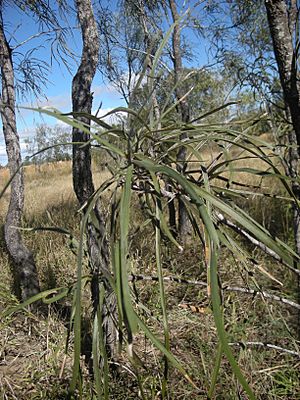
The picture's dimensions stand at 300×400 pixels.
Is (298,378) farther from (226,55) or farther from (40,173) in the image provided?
(40,173)

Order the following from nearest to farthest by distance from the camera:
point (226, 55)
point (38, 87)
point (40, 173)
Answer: point (38, 87) < point (226, 55) < point (40, 173)

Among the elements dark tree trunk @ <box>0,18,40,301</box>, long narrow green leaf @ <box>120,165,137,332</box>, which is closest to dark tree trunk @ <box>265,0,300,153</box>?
long narrow green leaf @ <box>120,165,137,332</box>

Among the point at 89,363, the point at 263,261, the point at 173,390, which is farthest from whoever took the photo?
the point at 263,261

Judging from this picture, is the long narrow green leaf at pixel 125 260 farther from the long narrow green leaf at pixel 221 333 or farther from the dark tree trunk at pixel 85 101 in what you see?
the dark tree trunk at pixel 85 101

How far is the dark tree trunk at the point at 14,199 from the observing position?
7.87ft

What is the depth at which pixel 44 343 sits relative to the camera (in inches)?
82.9

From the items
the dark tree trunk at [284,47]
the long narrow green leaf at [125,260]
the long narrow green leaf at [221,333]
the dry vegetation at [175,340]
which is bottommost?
the dry vegetation at [175,340]

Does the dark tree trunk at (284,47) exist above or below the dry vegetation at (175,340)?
above

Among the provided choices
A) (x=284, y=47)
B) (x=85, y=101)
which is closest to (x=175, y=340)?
(x=85, y=101)

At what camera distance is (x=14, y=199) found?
252 centimetres

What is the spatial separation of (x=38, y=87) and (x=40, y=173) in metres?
15.0

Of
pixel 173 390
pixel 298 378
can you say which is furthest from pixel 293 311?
pixel 173 390

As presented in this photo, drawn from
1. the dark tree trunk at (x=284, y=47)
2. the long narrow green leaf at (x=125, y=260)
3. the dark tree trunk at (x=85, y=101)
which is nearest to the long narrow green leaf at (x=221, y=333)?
the long narrow green leaf at (x=125, y=260)

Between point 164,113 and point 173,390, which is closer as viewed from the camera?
point 164,113
